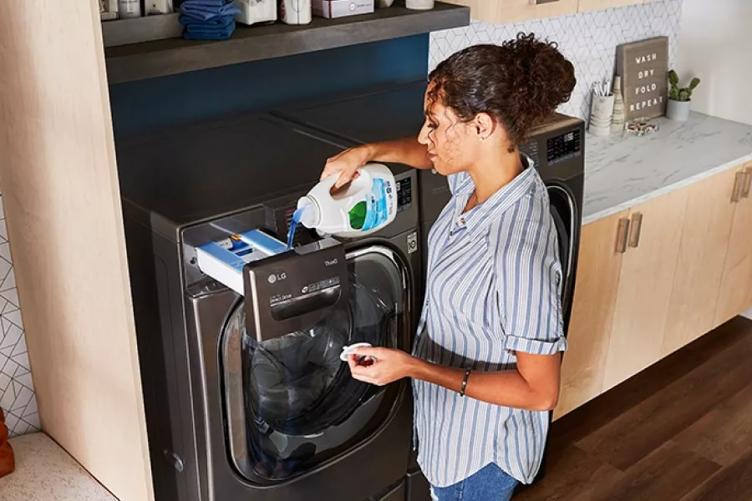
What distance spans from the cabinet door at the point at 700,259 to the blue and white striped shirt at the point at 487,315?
61.9 inches

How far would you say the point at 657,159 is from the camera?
3.46m

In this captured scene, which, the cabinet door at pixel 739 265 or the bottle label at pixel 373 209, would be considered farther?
the cabinet door at pixel 739 265

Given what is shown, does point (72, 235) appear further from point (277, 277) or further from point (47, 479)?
point (47, 479)

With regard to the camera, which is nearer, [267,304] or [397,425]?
[267,304]

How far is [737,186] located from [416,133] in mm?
1725

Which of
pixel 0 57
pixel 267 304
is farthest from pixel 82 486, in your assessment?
pixel 0 57

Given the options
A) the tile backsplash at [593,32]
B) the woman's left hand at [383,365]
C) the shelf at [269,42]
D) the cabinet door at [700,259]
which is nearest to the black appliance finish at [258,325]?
the woman's left hand at [383,365]

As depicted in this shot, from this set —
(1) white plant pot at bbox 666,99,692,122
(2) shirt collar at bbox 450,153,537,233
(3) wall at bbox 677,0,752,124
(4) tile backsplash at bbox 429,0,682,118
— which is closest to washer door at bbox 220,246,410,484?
(2) shirt collar at bbox 450,153,537,233

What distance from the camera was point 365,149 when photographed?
6.55 feet

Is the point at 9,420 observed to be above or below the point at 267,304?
below

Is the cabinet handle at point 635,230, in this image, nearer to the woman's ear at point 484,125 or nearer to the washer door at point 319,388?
the washer door at point 319,388

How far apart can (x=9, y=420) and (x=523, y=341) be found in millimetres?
1240

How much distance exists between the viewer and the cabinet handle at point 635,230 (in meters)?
3.07

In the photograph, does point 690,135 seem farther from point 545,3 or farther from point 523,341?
point 523,341
